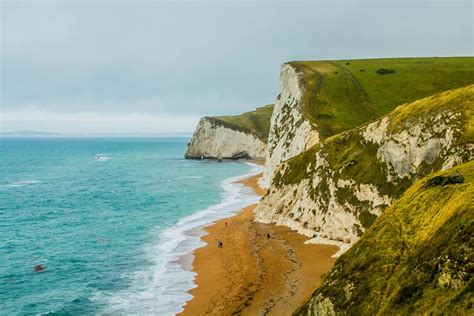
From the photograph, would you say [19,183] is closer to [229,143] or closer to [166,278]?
[166,278]

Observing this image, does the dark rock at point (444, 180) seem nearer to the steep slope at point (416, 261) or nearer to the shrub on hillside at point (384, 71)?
the steep slope at point (416, 261)

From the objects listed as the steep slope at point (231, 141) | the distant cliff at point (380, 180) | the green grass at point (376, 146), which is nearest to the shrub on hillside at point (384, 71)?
the distant cliff at point (380, 180)

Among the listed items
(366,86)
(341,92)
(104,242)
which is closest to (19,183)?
(104,242)

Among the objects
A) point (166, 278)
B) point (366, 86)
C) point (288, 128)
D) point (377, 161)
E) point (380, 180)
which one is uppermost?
point (366, 86)

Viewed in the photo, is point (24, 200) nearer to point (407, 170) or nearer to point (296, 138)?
point (296, 138)

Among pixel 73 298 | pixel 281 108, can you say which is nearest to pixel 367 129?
pixel 73 298

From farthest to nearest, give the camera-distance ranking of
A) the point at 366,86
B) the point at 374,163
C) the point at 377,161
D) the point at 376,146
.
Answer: the point at 366,86 → the point at 376,146 → the point at 374,163 → the point at 377,161
